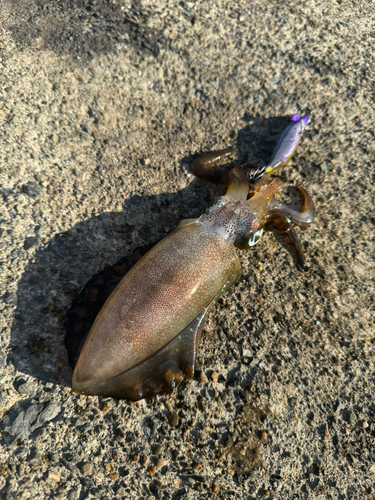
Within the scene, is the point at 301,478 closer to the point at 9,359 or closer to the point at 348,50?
the point at 9,359

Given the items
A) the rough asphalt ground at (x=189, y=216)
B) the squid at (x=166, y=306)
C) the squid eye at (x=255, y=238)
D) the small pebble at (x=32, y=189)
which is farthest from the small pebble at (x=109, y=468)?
the small pebble at (x=32, y=189)

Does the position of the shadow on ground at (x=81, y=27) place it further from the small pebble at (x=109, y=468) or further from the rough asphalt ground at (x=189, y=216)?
the small pebble at (x=109, y=468)

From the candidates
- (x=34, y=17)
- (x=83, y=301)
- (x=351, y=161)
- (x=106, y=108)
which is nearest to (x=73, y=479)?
(x=83, y=301)

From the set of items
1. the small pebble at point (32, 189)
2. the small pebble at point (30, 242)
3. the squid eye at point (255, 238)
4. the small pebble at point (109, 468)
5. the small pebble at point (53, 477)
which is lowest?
the small pebble at point (53, 477)

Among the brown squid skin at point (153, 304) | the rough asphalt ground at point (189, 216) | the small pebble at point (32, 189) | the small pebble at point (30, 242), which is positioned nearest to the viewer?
the brown squid skin at point (153, 304)

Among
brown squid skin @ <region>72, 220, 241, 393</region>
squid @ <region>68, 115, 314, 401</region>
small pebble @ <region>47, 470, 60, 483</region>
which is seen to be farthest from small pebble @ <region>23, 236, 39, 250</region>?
small pebble @ <region>47, 470, 60, 483</region>

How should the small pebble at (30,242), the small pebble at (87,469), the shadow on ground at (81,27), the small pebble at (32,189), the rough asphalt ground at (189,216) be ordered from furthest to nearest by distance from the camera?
1. the shadow on ground at (81,27)
2. the small pebble at (32,189)
3. the small pebble at (30,242)
4. the rough asphalt ground at (189,216)
5. the small pebble at (87,469)
